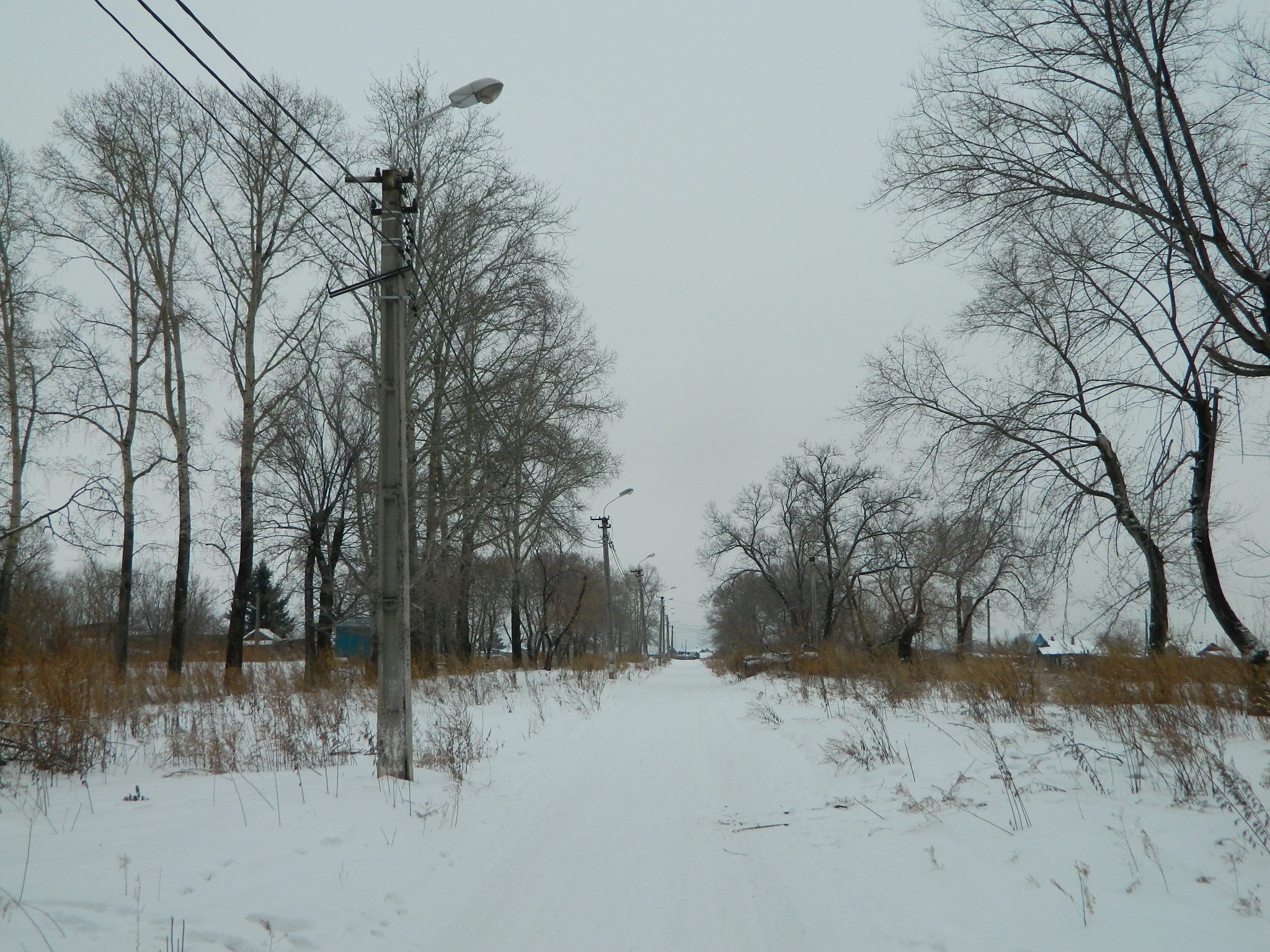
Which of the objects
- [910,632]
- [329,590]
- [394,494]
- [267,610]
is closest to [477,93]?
[394,494]

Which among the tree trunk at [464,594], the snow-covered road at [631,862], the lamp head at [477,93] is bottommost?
the snow-covered road at [631,862]

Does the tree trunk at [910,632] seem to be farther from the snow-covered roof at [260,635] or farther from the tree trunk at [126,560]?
the snow-covered roof at [260,635]

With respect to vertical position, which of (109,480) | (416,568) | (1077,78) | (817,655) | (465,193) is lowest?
(817,655)

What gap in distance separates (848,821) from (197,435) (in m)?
18.2

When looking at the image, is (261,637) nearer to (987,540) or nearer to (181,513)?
(181,513)

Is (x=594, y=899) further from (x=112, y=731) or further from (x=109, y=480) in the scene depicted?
(x=109, y=480)

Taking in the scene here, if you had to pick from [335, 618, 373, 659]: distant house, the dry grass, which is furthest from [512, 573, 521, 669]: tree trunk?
the dry grass

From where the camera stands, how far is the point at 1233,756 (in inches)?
235

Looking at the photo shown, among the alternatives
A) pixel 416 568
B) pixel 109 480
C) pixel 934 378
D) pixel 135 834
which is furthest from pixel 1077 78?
pixel 416 568

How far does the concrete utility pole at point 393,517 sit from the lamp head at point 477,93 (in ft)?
4.18

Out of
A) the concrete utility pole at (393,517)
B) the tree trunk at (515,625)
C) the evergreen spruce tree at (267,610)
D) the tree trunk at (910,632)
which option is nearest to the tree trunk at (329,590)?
the tree trunk at (515,625)

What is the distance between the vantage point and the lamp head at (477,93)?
21.8ft

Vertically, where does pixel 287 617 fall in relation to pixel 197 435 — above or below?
below

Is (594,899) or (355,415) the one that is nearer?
(594,899)
